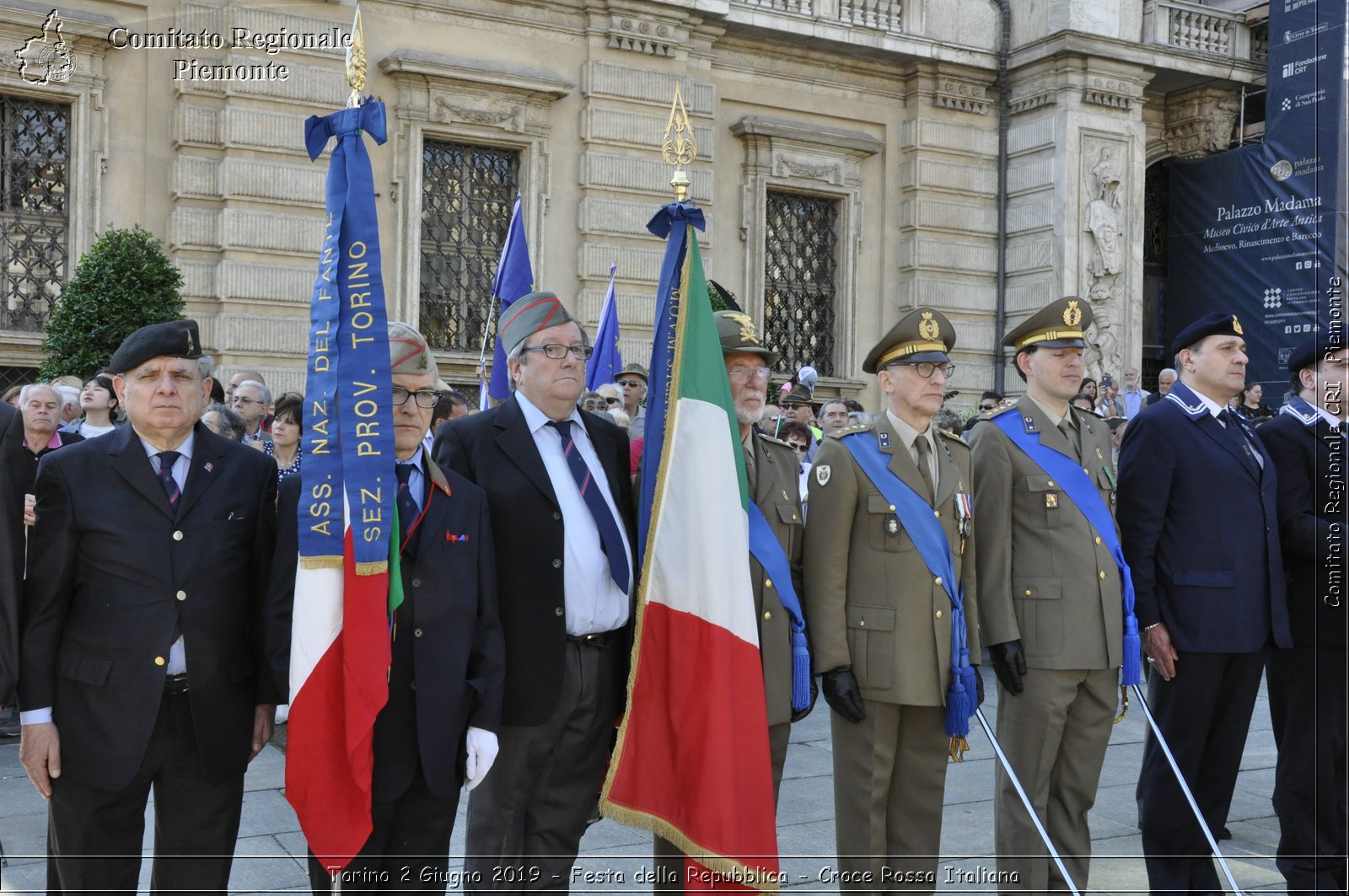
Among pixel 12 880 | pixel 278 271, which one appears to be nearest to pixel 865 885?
pixel 12 880

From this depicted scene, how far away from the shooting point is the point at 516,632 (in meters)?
3.73

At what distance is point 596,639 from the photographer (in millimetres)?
3908

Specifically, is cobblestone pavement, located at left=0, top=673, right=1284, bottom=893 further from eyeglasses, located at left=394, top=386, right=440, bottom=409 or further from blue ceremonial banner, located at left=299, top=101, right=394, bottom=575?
eyeglasses, located at left=394, top=386, right=440, bottom=409

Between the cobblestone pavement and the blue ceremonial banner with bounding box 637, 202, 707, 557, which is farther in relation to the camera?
the cobblestone pavement

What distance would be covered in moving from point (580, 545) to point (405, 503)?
0.60 m

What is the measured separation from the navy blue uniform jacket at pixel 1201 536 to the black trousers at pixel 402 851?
2883 mm

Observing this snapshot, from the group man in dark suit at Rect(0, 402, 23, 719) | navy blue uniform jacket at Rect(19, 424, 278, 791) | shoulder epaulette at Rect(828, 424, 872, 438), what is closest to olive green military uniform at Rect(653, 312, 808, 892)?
shoulder epaulette at Rect(828, 424, 872, 438)

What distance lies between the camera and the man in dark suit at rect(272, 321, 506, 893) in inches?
136

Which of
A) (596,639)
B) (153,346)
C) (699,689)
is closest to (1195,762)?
(699,689)

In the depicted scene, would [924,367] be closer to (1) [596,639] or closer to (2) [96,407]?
(1) [596,639]

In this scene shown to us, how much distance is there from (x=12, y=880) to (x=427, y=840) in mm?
2015

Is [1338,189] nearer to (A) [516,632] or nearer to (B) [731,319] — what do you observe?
(B) [731,319]

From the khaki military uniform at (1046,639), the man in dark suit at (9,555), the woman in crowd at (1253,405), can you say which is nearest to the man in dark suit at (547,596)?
the man in dark suit at (9,555)

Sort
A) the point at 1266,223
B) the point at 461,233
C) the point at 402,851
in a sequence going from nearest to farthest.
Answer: the point at 402,851, the point at 461,233, the point at 1266,223
